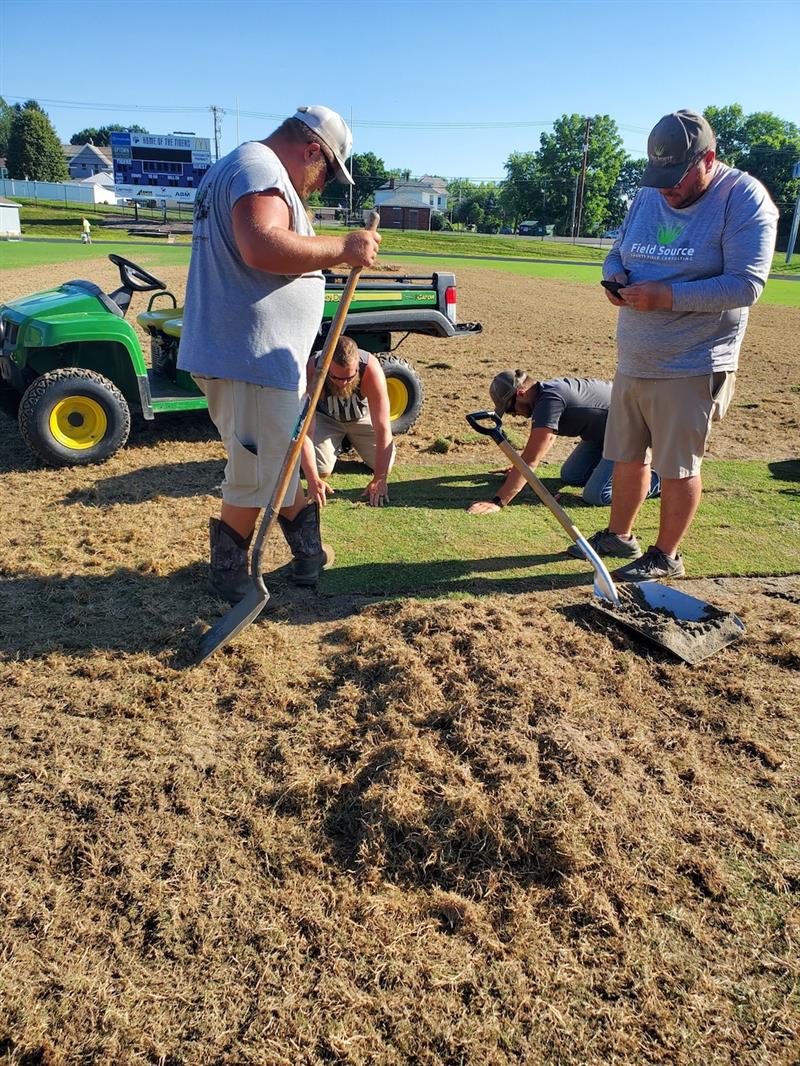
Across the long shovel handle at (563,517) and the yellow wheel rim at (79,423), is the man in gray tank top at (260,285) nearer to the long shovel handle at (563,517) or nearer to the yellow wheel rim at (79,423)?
the long shovel handle at (563,517)

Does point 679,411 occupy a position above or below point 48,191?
below

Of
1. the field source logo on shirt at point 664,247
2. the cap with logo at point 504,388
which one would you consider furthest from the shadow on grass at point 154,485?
the field source logo on shirt at point 664,247

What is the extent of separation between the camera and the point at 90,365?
555 centimetres

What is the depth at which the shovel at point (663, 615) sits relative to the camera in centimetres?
329

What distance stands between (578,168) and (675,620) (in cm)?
8729

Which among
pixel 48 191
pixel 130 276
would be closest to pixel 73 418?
pixel 130 276

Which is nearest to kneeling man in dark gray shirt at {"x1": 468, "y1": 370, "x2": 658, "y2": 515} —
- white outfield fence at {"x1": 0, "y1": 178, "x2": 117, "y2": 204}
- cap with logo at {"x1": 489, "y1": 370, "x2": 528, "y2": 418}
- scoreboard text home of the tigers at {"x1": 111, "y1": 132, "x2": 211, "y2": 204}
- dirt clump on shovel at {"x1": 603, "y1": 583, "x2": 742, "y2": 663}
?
cap with logo at {"x1": 489, "y1": 370, "x2": 528, "y2": 418}

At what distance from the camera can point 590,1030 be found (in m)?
1.76

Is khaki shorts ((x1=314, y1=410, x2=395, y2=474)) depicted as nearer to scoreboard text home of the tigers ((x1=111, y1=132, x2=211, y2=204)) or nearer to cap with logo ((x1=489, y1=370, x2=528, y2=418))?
cap with logo ((x1=489, y1=370, x2=528, y2=418))

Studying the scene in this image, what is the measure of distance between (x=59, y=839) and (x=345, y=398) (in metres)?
3.63

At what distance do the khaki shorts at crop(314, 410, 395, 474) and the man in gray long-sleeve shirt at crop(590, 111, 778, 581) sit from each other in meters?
1.93

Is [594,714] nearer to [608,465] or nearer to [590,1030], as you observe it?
[590,1030]

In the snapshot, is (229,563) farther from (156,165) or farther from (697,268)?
(156,165)

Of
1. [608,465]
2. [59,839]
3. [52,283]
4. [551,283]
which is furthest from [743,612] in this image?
[551,283]
